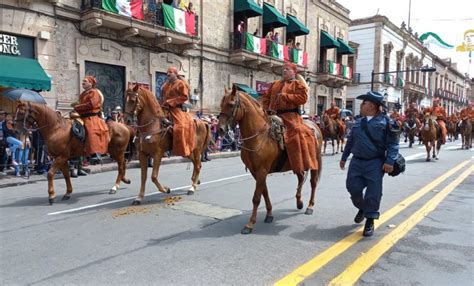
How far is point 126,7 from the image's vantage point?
15.2 metres

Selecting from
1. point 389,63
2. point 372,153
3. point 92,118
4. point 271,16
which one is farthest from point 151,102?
point 389,63

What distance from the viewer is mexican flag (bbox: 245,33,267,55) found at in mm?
21609

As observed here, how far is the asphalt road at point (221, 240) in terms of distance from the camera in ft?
12.0

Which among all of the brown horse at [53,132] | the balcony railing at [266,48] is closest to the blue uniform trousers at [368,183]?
the brown horse at [53,132]

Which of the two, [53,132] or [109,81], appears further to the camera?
[109,81]

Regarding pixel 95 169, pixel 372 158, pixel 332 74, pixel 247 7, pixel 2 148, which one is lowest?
pixel 95 169

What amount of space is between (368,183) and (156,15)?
48.1 feet

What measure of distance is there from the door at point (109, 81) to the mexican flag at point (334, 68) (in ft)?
64.8

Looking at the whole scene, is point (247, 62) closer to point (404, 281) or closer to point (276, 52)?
point (276, 52)

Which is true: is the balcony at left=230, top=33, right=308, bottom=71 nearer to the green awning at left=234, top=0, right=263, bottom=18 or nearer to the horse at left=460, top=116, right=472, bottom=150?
the green awning at left=234, top=0, right=263, bottom=18

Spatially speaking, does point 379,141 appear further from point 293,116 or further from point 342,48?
point 342,48

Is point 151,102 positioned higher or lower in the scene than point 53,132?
higher

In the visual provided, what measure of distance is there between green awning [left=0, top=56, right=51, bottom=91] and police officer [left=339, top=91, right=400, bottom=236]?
1115 centimetres

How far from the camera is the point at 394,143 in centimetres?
475
